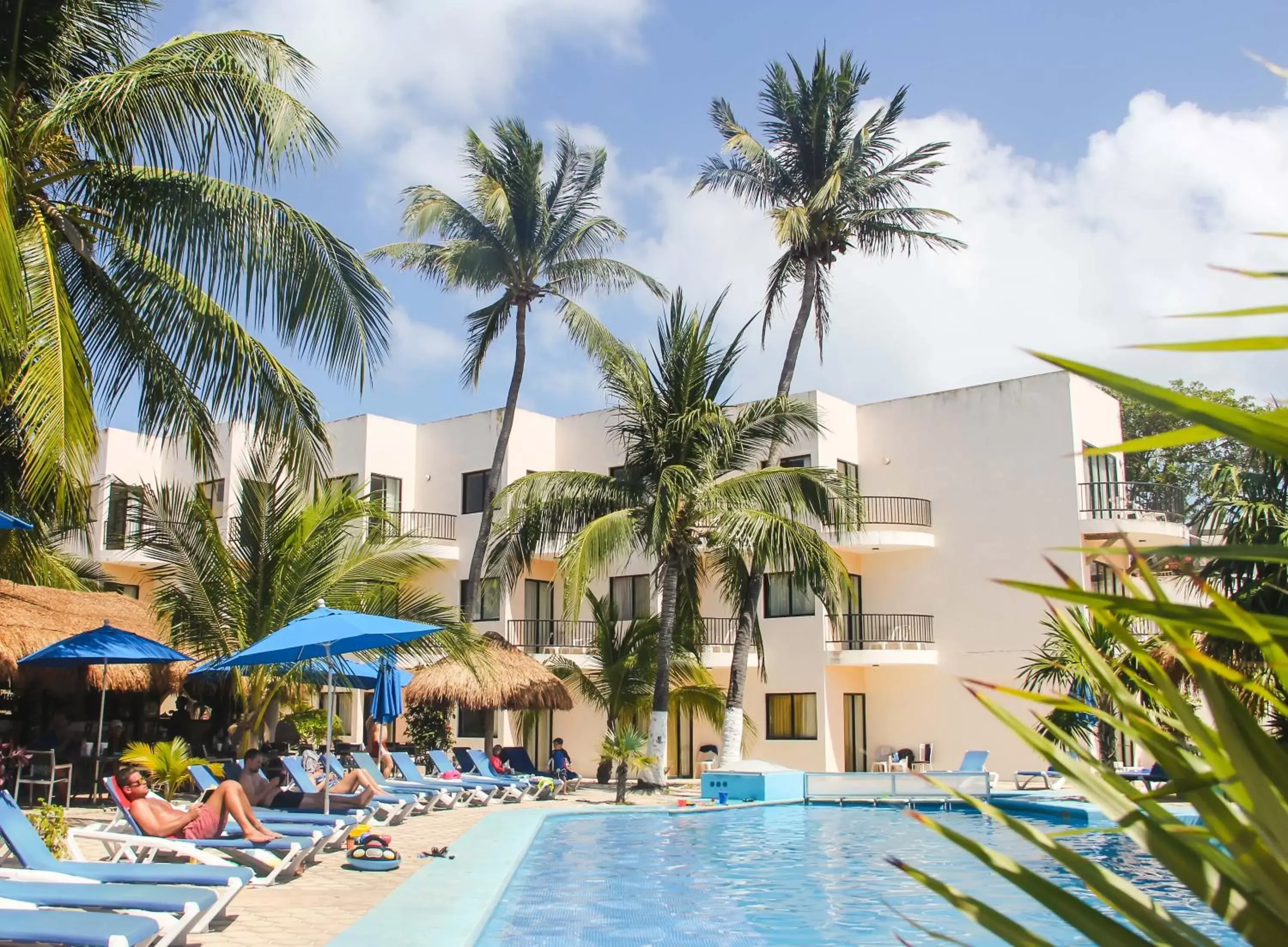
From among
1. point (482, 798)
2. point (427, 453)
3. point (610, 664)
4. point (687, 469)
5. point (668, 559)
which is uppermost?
point (427, 453)

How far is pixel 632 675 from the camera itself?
79.3 feet

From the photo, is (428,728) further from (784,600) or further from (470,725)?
(784,600)

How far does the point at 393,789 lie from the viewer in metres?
16.3

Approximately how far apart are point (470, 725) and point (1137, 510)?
16.3 metres

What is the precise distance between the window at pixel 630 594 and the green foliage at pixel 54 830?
68.3ft

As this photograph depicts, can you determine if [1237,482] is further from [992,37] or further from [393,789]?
[393,789]

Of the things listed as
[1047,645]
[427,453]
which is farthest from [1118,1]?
[427,453]

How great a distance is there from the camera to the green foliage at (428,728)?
2609cm

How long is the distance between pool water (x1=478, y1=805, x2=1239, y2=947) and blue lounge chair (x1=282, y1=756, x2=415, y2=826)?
162 centimetres

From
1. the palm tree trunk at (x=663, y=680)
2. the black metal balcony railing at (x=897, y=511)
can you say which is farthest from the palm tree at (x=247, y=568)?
the black metal balcony railing at (x=897, y=511)

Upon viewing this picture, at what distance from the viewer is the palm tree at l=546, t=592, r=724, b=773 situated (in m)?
24.2

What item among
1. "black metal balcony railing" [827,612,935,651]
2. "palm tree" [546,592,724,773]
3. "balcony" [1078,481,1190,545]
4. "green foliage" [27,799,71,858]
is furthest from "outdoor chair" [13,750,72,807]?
"balcony" [1078,481,1190,545]

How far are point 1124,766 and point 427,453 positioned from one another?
18987 mm

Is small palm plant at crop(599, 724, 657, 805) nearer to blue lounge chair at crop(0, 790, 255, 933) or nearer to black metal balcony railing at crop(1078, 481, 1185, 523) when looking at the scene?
black metal balcony railing at crop(1078, 481, 1185, 523)
